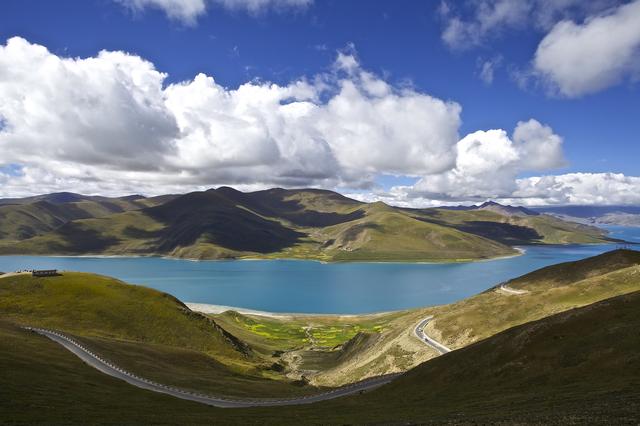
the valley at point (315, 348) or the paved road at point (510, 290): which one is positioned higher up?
the paved road at point (510, 290)

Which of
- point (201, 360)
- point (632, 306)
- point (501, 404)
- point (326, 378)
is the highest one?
point (632, 306)

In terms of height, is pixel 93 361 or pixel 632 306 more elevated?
pixel 632 306

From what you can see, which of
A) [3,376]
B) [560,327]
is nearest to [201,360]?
[3,376]

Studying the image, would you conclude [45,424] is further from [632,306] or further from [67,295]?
[67,295]

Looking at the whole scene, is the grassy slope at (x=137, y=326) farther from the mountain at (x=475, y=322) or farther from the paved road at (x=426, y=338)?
the paved road at (x=426, y=338)

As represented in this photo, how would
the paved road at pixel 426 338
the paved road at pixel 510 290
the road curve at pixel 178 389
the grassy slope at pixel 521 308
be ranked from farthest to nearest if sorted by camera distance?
the paved road at pixel 510 290 < the grassy slope at pixel 521 308 < the paved road at pixel 426 338 < the road curve at pixel 178 389

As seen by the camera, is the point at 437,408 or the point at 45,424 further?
the point at 437,408

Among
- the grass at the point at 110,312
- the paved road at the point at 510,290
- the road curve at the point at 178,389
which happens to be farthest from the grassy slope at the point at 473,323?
the paved road at the point at 510,290
